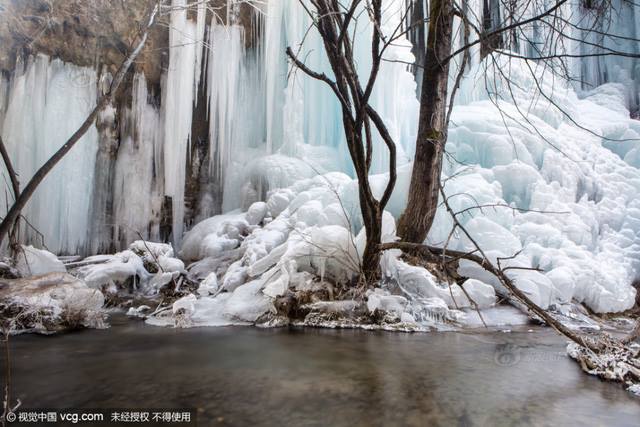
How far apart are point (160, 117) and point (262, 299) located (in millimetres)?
5103

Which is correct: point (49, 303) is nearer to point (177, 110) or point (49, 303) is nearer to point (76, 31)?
point (177, 110)

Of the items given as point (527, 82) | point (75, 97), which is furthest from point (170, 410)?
point (527, 82)

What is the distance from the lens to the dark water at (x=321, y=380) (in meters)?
1.66

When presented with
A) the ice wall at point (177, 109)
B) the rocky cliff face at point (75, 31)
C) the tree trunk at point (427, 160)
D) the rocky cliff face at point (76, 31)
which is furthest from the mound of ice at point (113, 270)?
the tree trunk at point (427, 160)

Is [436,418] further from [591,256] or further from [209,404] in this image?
[591,256]

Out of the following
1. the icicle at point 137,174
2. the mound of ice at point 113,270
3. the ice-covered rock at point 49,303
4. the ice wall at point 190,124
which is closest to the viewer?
the ice-covered rock at point 49,303

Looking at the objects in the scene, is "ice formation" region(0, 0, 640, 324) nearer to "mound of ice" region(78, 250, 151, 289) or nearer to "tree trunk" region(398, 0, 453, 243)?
"mound of ice" region(78, 250, 151, 289)

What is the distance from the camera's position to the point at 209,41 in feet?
24.4

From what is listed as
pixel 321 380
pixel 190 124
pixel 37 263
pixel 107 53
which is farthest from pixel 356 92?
pixel 107 53

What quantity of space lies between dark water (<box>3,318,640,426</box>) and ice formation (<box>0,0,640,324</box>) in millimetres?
885

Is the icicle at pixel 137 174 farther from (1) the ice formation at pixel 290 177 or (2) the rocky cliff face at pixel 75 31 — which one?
(2) the rocky cliff face at pixel 75 31

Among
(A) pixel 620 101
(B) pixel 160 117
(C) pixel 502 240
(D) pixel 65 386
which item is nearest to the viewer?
(D) pixel 65 386

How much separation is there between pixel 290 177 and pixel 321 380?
17.0ft

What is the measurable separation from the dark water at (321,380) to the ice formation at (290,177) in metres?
0.89
